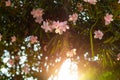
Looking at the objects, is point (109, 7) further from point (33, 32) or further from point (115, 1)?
point (33, 32)

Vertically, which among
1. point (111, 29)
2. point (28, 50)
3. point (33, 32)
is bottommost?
point (111, 29)

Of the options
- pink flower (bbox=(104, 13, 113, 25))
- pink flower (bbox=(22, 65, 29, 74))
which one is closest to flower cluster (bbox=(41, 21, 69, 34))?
pink flower (bbox=(104, 13, 113, 25))

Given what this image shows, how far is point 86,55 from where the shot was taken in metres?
4.91

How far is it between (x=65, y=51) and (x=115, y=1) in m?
0.95

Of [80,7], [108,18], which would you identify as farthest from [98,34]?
[80,7]

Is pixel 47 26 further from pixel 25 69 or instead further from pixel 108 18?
pixel 25 69

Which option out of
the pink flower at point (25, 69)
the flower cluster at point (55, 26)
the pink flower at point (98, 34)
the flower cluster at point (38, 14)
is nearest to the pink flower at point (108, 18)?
the pink flower at point (98, 34)

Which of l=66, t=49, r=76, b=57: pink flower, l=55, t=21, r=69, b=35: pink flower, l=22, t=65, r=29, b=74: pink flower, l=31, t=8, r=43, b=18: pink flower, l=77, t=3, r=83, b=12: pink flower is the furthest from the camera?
l=22, t=65, r=29, b=74: pink flower

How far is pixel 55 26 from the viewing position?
4.28 metres

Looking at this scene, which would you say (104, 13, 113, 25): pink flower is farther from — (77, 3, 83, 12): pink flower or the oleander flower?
the oleander flower

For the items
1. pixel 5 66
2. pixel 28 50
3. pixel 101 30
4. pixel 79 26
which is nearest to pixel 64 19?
pixel 79 26

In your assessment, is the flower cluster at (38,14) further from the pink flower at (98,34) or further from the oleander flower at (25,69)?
the oleander flower at (25,69)

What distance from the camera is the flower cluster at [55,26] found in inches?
167

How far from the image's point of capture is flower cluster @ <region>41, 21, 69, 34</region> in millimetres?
4246
